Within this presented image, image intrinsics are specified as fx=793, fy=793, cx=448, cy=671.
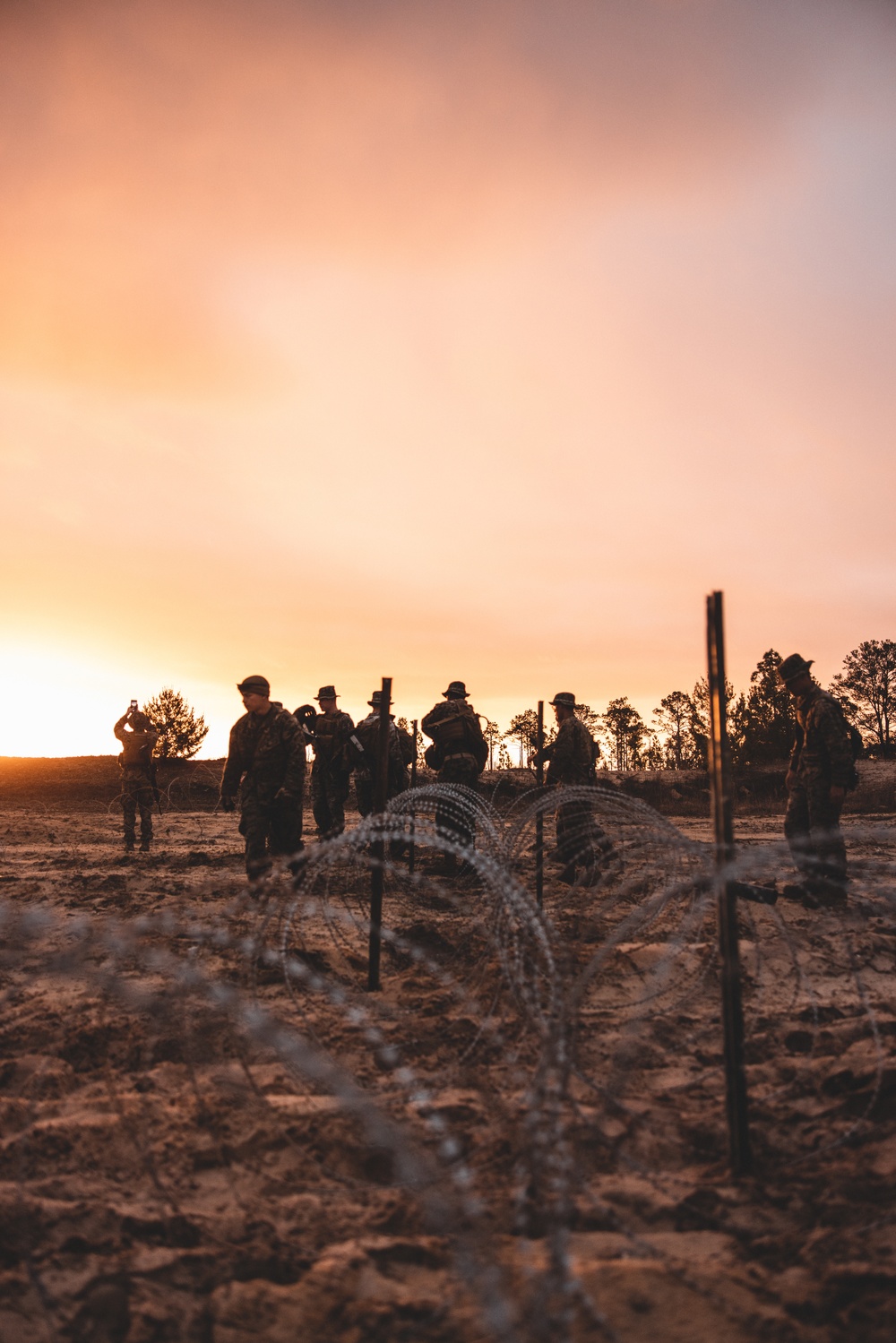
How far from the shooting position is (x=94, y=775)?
82.5 ft

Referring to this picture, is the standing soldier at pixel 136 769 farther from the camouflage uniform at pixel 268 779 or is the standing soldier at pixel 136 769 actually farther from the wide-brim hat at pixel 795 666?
the wide-brim hat at pixel 795 666

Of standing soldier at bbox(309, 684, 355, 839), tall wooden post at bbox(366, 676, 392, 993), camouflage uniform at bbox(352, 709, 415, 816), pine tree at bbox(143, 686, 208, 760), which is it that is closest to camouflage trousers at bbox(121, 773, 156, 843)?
standing soldier at bbox(309, 684, 355, 839)

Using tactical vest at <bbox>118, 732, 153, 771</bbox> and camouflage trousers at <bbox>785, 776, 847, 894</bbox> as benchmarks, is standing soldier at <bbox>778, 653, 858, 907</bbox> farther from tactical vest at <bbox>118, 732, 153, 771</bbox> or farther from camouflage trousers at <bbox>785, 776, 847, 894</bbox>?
tactical vest at <bbox>118, 732, 153, 771</bbox>

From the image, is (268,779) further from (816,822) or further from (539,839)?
(816,822)

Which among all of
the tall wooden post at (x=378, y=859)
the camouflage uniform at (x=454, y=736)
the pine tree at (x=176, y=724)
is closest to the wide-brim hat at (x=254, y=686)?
the tall wooden post at (x=378, y=859)

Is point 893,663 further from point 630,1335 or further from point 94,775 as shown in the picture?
point 630,1335

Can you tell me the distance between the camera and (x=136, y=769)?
11.7 meters

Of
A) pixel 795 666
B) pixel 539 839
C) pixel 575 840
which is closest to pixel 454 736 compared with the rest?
pixel 575 840

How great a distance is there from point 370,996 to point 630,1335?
A: 2917 millimetres

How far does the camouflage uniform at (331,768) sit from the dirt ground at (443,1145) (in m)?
4.09

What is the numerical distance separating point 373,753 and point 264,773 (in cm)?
260

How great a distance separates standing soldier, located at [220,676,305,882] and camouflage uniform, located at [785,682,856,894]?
4364 millimetres

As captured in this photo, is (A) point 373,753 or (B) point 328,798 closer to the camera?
(A) point 373,753

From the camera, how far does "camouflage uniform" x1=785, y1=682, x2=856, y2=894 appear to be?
6859 mm
